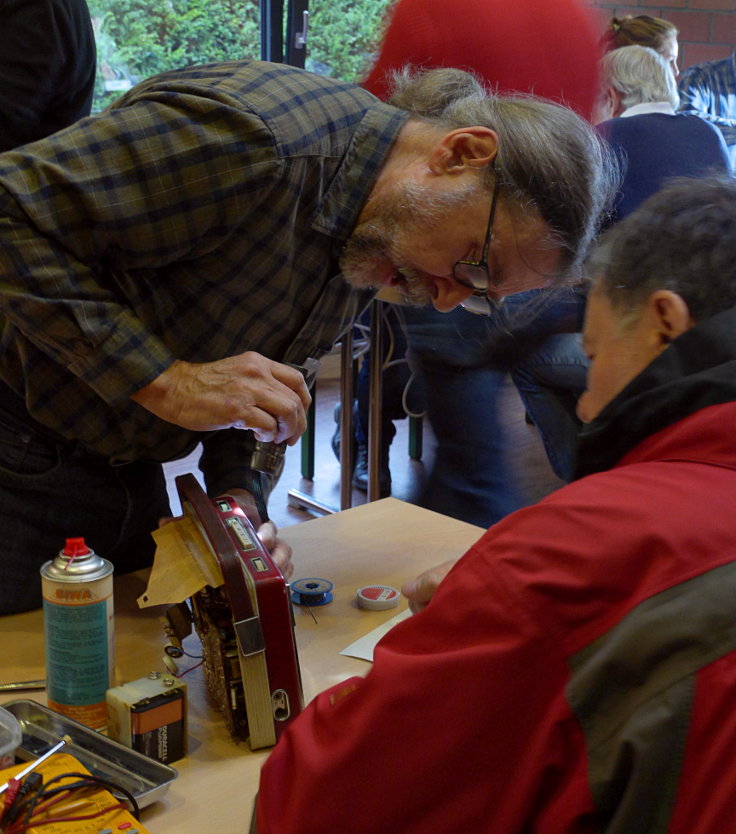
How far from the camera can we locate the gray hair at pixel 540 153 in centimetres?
125

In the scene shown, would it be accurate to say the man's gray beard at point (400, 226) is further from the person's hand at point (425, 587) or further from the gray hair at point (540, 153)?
the person's hand at point (425, 587)

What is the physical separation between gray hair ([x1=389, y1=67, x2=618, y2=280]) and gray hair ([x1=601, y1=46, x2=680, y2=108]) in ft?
5.05

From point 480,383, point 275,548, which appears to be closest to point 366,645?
point 275,548

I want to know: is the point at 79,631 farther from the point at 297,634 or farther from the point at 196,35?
the point at 196,35

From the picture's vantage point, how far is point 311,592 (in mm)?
1366

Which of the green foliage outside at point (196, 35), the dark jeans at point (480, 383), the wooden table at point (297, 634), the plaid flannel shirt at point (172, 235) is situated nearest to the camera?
the wooden table at point (297, 634)

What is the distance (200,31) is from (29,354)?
3.26 meters

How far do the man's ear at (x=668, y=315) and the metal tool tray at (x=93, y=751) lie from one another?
638 millimetres

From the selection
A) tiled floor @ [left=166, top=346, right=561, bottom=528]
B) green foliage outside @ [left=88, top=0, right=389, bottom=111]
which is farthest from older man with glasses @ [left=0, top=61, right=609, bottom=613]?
green foliage outside @ [left=88, top=0, right=389, bottom=111]

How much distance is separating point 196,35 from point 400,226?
3.24 metres

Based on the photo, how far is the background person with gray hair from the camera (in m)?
2.51

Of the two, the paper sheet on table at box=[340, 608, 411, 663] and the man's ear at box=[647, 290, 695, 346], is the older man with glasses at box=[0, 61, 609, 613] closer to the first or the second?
the paper sheet on table at box=[340, 608, 411, 663]

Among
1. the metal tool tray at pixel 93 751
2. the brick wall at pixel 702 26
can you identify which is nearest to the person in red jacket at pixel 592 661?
the metal tool tray at pixel 93 751

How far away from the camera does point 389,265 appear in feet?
4.56
